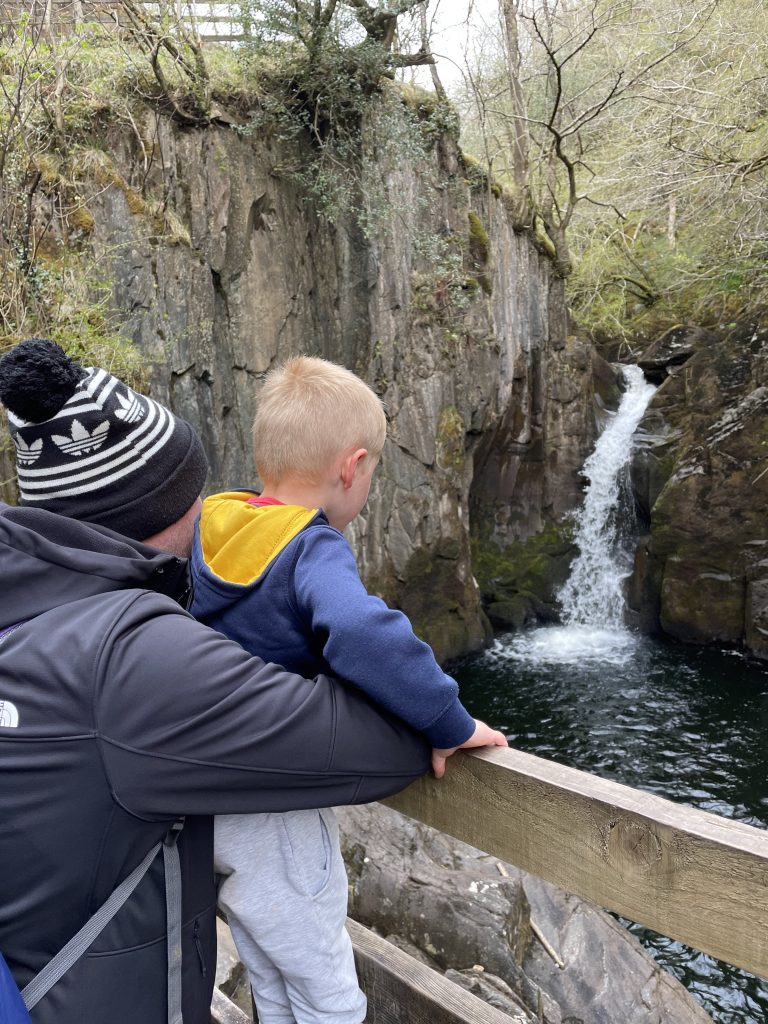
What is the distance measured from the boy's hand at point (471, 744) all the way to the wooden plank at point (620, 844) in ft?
0.07

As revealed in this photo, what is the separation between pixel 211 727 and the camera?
938 mm

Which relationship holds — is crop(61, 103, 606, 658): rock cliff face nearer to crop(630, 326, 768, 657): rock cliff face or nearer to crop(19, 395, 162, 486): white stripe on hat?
crop(630, 326, 768, 657): rock cliff face

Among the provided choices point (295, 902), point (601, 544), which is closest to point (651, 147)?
point (601, 544)

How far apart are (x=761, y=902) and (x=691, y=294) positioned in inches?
580

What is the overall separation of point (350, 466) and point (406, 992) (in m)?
1.06

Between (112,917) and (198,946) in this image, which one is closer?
(112,917)

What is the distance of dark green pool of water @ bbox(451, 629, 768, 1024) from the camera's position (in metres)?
7.26

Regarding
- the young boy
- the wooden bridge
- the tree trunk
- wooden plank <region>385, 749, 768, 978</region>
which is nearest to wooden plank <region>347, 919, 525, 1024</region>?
the wooden bridge

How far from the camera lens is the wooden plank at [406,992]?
1.41 meters

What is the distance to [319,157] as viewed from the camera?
858 cm

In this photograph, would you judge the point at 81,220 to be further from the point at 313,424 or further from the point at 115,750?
the point at 115,750

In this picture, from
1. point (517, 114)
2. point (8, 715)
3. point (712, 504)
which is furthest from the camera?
point (517, 114)

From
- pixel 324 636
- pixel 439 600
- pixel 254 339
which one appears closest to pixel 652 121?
pixel 254 339

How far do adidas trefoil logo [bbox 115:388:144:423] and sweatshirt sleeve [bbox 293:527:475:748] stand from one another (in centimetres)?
A: 39
